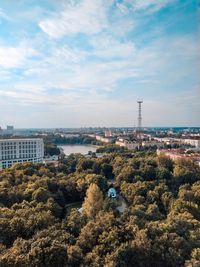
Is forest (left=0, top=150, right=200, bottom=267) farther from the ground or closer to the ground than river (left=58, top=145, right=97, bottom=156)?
farther from the ground

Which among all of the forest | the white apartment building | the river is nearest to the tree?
the forest

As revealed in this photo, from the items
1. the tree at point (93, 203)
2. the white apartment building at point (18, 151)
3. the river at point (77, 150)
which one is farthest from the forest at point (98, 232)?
the river at point (77, 150)

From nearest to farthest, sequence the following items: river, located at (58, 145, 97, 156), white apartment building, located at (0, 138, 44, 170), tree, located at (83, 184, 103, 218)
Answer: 1. tree, located at (83, 184, 103, 218)
2. white apartment building, located at (0, 138, 44, 170)
3. river, located at (58, 145, 97, 156)

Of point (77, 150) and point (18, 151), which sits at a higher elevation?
point (18, 151)

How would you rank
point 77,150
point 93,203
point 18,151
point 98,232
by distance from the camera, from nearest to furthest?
point 98,232
point 93,203
point 18,151
point 77,150

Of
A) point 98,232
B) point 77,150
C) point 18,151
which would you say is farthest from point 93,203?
point 77,150

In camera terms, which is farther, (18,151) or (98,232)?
(18,151)

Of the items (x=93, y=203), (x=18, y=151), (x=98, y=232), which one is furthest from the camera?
(x=18, y=151)

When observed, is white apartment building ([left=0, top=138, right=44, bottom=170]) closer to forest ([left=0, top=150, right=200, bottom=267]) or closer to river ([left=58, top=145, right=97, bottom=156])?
river ([left=58, top=145, right=97, bottom=156])

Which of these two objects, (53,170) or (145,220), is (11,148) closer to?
(53,170)

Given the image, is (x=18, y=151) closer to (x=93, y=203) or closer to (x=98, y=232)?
(x=93, y=203)
